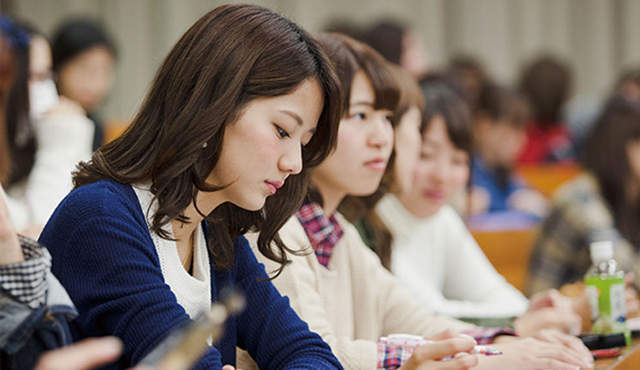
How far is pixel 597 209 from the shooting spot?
2.90m

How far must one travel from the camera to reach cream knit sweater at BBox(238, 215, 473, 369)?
4.95 ft

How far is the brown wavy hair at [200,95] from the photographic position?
1138 millimetres

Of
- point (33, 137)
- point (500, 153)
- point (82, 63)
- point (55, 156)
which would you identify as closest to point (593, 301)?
point (55, 156)

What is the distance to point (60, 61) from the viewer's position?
3627mm

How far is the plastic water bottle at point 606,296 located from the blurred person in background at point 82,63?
7.53 feet

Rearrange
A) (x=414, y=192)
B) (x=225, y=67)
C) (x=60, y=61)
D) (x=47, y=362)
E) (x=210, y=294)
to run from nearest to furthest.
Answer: (x=47, y=362) < (x=225, y=67) < (x=210, y=294) < (x=414, y=192) < (x=60, y=61)

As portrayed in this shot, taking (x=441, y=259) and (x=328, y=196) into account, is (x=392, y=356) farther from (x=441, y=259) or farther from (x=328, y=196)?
(x=441, y=259)

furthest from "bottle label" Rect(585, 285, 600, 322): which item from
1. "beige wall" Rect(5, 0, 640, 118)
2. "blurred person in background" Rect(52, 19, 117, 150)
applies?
"beige wall" Rect(5, 0, 640, 118)

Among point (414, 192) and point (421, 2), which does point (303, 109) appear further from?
point (421, 2)

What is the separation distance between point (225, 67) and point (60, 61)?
2.67 meters

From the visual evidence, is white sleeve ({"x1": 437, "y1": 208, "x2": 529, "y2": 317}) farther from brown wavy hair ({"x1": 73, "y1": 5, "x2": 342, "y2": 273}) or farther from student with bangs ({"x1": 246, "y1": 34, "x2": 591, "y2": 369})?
brown wavy hair ({"x1": 73, "y1": 5, "x2": 342, "y2": 273})

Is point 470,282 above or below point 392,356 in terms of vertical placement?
below

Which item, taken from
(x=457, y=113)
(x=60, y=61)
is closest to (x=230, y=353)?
(x=457, y=113)

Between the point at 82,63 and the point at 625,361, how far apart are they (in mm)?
2681
